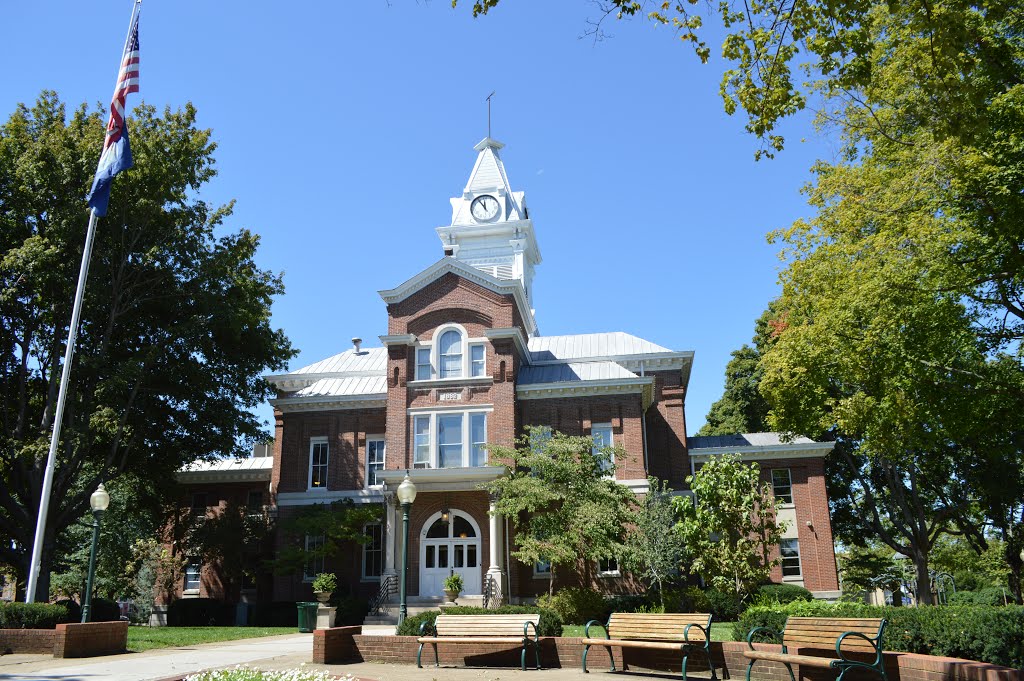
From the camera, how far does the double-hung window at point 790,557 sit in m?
33.5

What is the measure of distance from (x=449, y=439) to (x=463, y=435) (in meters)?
0.68

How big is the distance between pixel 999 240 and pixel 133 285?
87.8 ft

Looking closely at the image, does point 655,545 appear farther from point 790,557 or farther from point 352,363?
point 352,363

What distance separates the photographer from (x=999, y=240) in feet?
56.5

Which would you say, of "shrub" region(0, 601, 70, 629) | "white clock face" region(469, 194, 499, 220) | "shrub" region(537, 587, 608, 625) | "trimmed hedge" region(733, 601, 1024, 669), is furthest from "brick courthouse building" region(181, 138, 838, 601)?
"white clock face" region(469, 194, 499, 220)

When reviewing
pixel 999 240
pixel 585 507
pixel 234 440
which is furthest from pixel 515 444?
pixel 999 240

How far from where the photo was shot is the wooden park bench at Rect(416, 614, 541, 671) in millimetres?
13398

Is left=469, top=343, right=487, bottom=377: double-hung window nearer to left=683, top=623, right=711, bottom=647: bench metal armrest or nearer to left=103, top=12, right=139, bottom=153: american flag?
left=103, top=12, right=139, bottom=153: american flag

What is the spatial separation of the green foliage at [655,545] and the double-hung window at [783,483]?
9.29 meters

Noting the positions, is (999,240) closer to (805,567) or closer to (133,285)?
(805,567)

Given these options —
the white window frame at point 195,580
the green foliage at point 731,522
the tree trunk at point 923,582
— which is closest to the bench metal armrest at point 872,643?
the green foliage at point 731,522

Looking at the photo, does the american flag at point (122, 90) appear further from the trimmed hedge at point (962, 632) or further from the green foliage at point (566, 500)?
the trimmed hedge at point (962, 632)

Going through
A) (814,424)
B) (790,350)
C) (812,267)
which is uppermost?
(812,267)

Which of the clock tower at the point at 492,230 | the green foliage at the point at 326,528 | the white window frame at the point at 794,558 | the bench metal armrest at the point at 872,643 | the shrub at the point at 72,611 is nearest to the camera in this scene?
the bench metal armrest at the point at 872,643
